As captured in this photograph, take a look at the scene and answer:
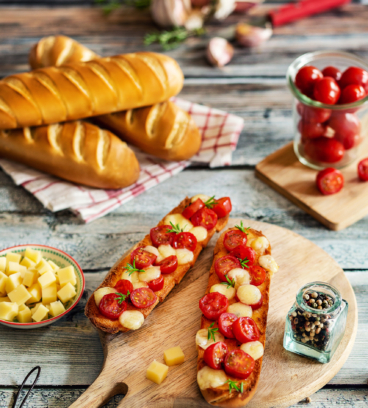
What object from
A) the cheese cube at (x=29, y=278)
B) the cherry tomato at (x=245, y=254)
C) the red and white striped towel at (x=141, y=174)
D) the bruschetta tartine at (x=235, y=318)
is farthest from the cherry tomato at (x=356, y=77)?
the cheese cube at (x=29, y=278)

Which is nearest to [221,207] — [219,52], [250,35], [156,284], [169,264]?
[169,264]

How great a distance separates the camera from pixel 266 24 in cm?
400

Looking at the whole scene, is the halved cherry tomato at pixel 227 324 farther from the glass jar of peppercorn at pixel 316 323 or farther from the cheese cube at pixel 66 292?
the cheese cube at pixel 66 292

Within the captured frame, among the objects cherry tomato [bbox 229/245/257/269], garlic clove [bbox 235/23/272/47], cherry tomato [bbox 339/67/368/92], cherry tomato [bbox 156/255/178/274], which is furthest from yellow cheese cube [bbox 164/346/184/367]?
garlic clove [bbox 235/23/272/47]

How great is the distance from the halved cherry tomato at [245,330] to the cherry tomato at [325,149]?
1.27m

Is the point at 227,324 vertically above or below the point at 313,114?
below

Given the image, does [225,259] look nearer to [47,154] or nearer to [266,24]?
[47,154]

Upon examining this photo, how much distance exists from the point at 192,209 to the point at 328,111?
928 millimetres

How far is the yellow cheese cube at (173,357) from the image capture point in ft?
6.09

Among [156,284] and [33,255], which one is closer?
[156,284]

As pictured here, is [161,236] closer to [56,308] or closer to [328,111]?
[56,308]

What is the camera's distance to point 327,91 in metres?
2.50

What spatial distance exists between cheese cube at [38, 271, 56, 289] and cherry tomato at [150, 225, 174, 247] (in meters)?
0.48

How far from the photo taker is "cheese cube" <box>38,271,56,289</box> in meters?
2.07
